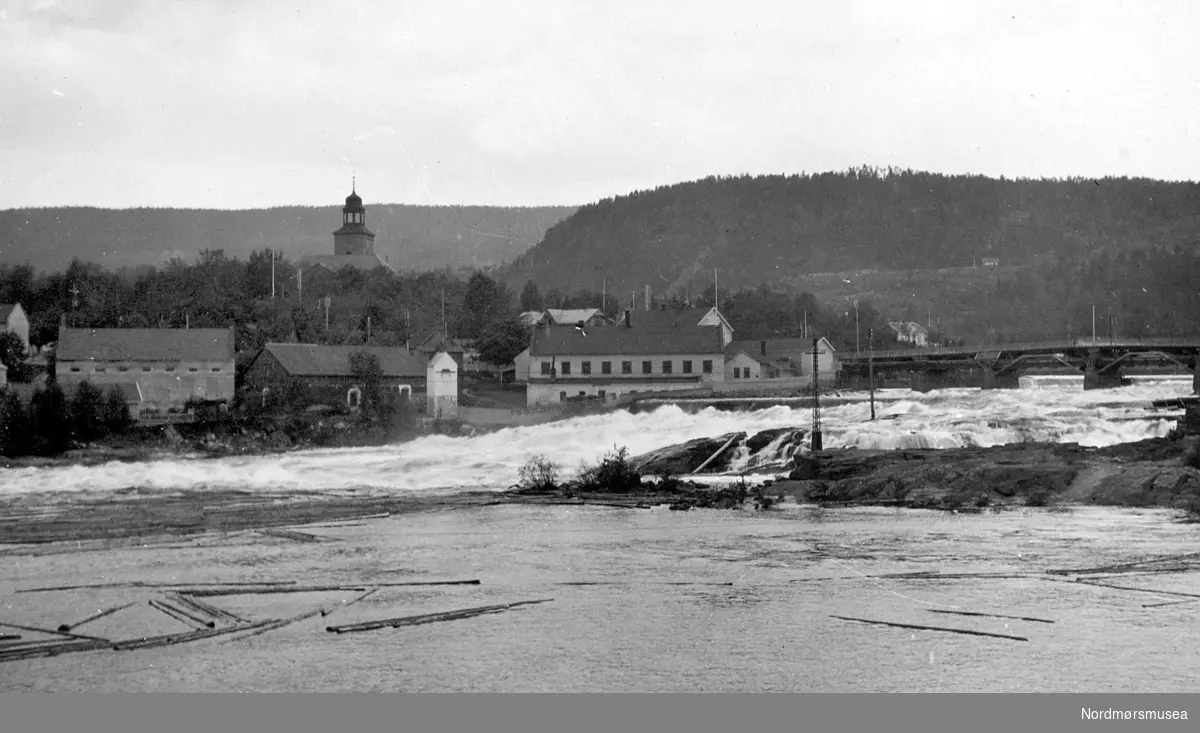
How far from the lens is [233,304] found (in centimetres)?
6906

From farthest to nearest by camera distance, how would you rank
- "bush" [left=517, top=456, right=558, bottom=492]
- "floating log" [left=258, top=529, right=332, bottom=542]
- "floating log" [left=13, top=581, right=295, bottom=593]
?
"bush" [left=517, top=456, right=558, bottom=492], "floating log" [left=258, top=529, right=332, bottom=542], "floating log" [left=13, top=581, right=295, bottom=593]

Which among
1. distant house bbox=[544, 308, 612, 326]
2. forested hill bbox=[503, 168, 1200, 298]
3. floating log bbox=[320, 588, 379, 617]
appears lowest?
floating log bbox=[320, 588, 379, 617]

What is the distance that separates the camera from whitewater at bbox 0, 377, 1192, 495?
34.2 metres

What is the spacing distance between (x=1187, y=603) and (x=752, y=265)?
573ft

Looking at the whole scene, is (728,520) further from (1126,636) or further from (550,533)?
(1126,636)

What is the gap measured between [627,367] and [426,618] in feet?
168

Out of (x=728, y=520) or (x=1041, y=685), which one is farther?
(x=728, y=520)

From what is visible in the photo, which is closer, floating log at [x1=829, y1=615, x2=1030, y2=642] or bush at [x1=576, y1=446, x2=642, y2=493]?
floating log at [x1=829, y1=615, x2=1030, y2=642]

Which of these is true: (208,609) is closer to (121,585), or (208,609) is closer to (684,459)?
(121,585)

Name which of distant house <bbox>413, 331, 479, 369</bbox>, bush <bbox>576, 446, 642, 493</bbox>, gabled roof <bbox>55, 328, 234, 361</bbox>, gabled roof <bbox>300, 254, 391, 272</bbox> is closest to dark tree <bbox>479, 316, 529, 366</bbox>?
distant house <bbox>413, 331, 479, 369</bbox>

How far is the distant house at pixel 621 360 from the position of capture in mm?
64625

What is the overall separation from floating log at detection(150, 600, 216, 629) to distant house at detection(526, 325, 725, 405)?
1897 inches

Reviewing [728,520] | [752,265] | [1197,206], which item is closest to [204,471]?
[728,520]

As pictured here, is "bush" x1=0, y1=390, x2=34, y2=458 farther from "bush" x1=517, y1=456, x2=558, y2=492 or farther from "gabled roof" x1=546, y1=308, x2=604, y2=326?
"gabled roof" x1=546, y1=308, x2=604, y2=326
